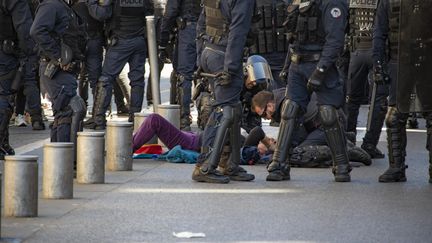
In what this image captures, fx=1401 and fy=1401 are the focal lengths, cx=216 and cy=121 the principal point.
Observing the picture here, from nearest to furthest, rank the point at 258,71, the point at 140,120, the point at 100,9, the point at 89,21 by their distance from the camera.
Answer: the point at 258,71 → the point at 140,120 → the point at 100,9 → the point at 89,21

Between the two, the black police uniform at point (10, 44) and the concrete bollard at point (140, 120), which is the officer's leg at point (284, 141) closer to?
the concrete bollard at point (140, 120)

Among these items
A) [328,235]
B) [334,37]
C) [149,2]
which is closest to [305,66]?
[334,37]

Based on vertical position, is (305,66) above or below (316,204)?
above

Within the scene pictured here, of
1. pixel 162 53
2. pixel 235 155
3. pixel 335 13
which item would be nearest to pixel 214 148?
pixel 235 155

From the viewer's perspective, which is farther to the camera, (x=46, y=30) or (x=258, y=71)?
(x=258, y=71)

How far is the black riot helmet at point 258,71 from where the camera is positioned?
50.7 ft

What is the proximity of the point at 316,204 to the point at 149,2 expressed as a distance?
7.33m

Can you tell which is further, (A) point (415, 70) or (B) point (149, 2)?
(B) point (149, 2)

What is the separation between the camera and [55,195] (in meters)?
11.6

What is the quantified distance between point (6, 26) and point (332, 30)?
12.7ft

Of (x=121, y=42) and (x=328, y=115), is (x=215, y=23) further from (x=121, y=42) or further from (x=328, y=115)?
(x=121, y=42)

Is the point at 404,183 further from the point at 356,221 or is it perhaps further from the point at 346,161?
the point at 356,221

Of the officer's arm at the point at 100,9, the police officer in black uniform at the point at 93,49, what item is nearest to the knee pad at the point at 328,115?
the officer's arm at the point at 100,9

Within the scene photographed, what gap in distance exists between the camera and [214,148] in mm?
12859
